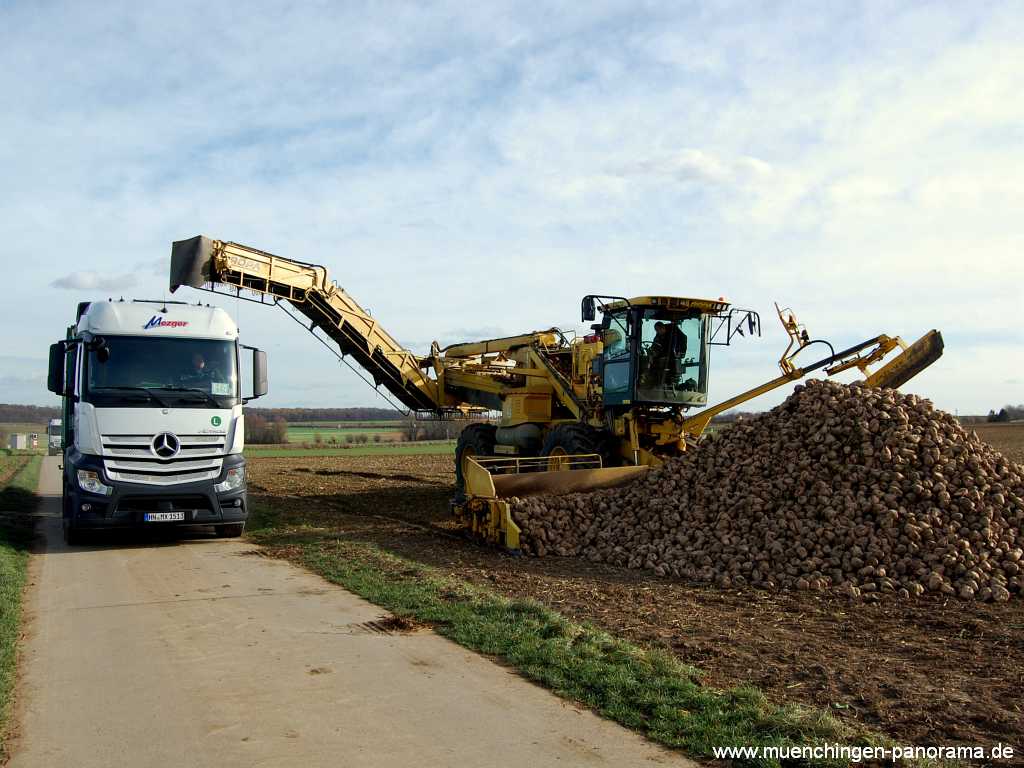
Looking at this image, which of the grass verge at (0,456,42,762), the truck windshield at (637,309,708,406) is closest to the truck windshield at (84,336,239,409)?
the grass verge at (0,456,42,762)

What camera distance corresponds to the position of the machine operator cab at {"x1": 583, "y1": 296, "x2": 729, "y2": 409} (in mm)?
14094

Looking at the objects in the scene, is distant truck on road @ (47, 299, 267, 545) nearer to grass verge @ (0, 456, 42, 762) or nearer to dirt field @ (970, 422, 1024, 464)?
grass verge @ (0, 456, 42, 762)

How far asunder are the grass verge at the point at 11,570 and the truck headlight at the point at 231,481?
91.6 inches

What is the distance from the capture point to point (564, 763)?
171 inches

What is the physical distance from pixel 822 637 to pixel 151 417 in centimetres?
823

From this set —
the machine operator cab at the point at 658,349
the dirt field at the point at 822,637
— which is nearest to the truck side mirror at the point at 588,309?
the machine operator cab at the point at 658,349

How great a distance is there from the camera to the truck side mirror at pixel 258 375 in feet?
40.0

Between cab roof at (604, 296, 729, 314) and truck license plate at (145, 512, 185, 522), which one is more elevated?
cab roof at (604, 296, 729, 314)

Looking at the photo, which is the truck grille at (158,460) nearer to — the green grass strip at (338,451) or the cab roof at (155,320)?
the cab roof at (155,320)

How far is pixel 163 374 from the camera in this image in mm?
11352

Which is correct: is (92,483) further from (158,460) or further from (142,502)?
(158,460)

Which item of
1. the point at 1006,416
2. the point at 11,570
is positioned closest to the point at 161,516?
the point at 11,570

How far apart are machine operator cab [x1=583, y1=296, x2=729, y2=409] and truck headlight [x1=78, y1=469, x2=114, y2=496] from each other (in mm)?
7335

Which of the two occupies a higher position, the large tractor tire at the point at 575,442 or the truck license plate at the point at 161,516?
the large tractor tire at the point at 575,442
